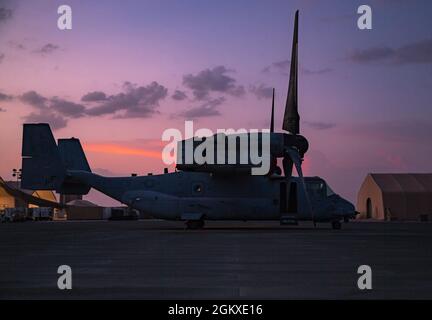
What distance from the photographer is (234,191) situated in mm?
39500

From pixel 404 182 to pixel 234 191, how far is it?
6158 cm

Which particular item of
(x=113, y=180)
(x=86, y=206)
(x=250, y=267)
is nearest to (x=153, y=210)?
(x=113, y=180)

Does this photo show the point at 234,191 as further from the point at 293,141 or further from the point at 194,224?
the point at 293,141

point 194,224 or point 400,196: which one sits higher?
point 400,196

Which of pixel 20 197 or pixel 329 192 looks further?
pixel 20 197

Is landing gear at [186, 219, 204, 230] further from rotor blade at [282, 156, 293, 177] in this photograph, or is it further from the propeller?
the propeller

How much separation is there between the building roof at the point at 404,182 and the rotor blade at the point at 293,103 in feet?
190

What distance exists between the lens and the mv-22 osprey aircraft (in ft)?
126

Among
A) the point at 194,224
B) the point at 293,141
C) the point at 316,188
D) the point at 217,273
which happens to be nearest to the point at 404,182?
the point at 316,188

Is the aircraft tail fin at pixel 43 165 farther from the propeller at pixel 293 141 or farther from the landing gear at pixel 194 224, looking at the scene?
the propeller at pixel 293 141

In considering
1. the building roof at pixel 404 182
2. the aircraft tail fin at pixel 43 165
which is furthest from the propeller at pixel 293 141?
the building roof at pixel 404 182

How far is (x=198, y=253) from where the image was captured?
19922mm
